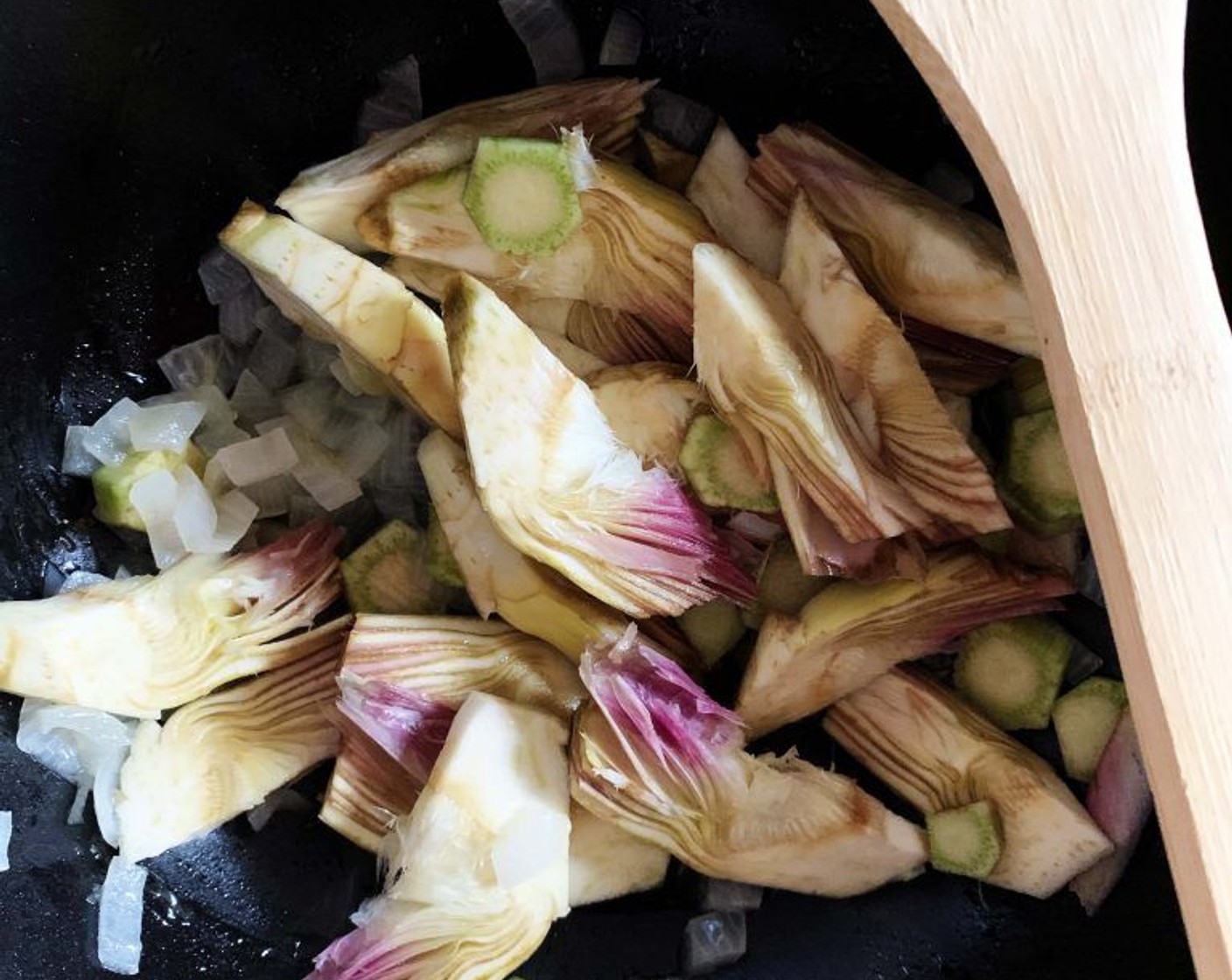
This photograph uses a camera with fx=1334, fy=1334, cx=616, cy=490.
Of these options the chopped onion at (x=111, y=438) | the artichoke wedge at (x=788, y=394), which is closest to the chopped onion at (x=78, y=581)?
the chopped onion at (x=111, y=438)

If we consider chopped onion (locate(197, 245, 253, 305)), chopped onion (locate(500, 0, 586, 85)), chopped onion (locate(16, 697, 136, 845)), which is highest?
chopped onion (locate(500, 0, 586, 85))

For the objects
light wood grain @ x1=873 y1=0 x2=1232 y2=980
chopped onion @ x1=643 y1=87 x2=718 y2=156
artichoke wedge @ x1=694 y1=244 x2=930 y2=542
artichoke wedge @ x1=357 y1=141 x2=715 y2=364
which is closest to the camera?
light wood grain @ x1=873 y1=0 x2=1232 y2=980

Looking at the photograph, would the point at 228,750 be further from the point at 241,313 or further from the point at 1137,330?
the point at 1137,330

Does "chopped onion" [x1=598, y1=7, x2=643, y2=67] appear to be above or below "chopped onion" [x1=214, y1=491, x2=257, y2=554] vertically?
above

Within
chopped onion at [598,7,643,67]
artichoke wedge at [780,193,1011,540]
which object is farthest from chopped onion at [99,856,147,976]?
chopped onion at [598,7,643,67]

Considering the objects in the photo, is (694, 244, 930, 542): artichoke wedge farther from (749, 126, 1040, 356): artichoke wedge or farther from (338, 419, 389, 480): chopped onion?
(338, 419, 389, 480): chopped onion

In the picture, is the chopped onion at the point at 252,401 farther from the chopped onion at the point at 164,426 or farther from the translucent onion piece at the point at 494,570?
the translucent onion piece at the point at 494,570

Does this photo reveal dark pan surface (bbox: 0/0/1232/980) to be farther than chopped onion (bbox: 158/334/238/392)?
No

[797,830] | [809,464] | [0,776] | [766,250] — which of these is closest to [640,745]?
[797,830]

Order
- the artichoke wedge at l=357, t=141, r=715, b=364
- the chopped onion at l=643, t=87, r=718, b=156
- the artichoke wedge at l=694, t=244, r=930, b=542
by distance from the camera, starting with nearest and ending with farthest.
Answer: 1. the artichoke wedge at l=694, t=244, r=930, b=542
2. the artichoke wedge at l=357, t=141, r=715, b=364
3. the chopped onion at l=643, t=87, r=718, b=156
